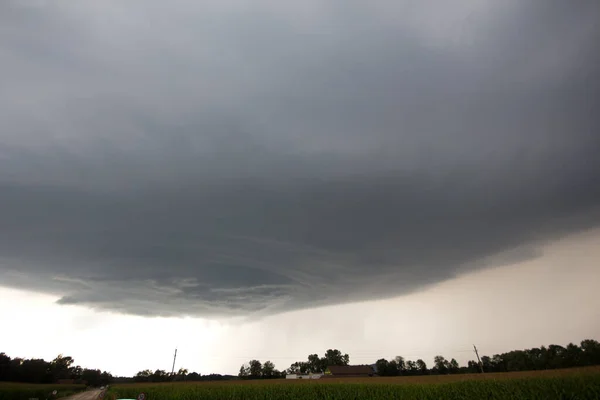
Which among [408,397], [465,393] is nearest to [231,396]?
[408,397]

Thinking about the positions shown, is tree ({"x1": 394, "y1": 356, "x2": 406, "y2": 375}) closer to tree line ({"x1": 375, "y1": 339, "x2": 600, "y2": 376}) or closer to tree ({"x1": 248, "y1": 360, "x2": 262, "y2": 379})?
tree line ({"x1": 375, "y1": 339, "x2": 600, "y2": 376})

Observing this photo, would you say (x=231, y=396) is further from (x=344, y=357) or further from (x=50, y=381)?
(x=344, y=357)

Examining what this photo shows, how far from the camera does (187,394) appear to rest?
3591cm

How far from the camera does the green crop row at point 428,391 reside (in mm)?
20547

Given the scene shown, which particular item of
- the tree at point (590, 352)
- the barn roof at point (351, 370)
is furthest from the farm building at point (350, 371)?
the tree at point (590, 352)

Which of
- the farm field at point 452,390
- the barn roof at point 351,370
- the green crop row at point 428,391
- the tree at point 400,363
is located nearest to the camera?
the green crop row at point 428,391

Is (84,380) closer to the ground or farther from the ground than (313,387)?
farther from the ground

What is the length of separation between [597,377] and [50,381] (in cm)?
15124

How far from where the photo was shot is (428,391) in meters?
26.1

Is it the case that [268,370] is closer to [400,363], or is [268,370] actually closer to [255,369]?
[255,369]

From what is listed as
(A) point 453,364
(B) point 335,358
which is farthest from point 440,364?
(B) point 335,358

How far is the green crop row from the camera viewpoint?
20.5 m

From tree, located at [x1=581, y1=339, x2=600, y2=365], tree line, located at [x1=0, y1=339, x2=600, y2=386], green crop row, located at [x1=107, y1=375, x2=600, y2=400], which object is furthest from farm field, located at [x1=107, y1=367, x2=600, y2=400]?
tree, located at [x1=581, y1=339, x2=600, y2=365]

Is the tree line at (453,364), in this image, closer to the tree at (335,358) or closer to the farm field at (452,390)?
the tree at (335,358)
